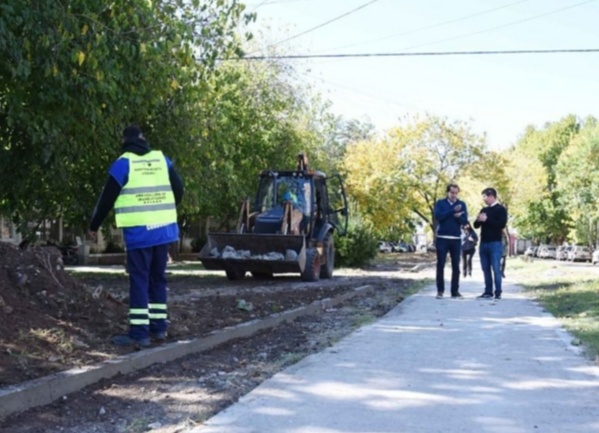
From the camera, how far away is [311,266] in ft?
59.5

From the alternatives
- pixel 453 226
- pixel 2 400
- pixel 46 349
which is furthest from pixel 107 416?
pixel 453 226

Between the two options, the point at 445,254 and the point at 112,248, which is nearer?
the point at 445,254

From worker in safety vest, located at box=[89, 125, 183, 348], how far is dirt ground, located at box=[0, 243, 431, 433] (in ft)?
1.33

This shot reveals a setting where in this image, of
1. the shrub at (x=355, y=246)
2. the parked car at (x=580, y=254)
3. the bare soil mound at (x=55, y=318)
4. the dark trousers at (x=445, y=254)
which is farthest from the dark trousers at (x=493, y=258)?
the parked car at (x=580, y=254)

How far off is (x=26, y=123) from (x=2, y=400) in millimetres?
8221

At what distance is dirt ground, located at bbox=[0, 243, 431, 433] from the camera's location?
4902 mm

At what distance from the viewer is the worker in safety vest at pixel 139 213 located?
6.81 meters

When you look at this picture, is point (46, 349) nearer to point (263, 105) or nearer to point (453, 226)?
point (453, 226)

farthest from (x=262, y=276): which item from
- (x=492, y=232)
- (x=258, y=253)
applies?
(x=492, y=232)

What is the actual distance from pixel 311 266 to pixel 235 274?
1.87 metres

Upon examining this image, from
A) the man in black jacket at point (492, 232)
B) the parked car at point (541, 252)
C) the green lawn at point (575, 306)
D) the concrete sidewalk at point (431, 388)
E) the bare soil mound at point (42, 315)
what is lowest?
the parked car at point (541, 252)

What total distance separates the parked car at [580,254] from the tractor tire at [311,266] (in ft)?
169

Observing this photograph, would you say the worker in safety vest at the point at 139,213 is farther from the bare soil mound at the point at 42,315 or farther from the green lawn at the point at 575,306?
the green lawn at the point at 575,306

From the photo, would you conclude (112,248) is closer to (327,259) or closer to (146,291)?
(327,259)
